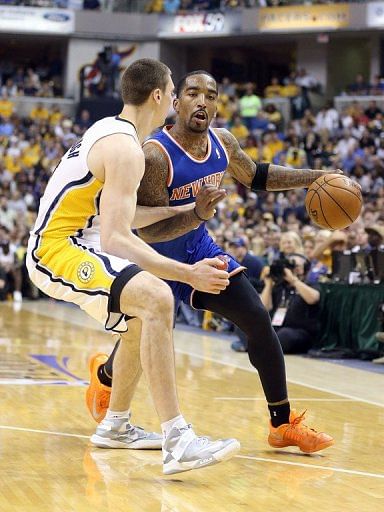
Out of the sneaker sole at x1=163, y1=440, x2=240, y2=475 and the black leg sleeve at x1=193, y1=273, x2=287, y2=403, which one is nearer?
the sneaker sole at x1=163, y1=440, x2=240, y2=475

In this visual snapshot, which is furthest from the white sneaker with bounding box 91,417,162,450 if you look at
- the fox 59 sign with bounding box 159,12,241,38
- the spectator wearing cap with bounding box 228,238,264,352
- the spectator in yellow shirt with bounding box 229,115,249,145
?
the fox 59 sign with bounding box 159,12,241,38

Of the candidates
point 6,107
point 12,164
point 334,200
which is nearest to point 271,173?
point 334,200

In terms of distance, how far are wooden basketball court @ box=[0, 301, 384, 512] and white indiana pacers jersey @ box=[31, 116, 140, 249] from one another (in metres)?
1.12

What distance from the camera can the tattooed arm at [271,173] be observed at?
6141 mm

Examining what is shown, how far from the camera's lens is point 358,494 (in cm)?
455

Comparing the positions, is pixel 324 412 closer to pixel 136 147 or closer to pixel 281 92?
pixel 136 147

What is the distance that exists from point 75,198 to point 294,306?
655cm

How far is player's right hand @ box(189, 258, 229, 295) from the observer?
14.9ft

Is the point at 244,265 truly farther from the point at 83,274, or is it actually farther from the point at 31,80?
the point at 31,80

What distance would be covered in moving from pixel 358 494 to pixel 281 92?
985 inches

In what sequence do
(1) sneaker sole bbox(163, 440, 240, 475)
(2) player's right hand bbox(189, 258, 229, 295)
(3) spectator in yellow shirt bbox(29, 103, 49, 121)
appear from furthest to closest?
(3) spectator in yellow shirt bbox(29, 103, 49, 121)
(1) sneaker sole bbox(163, 440, 240, 475)
(2) player's right hand bbox(189, 258, 229, 295)

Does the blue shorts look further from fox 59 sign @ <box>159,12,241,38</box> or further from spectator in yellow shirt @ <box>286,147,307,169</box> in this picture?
fox 59 sign @ <box>159,12,241,38</box>

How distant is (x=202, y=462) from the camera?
466 centimetres

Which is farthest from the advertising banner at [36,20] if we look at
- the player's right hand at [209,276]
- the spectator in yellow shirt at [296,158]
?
the player's right hand at [209,276]
